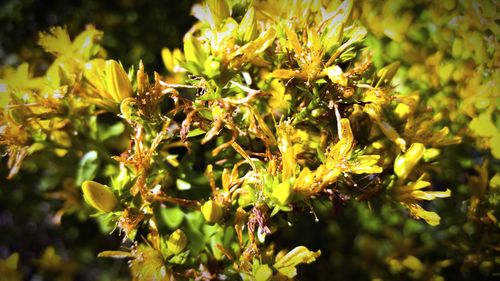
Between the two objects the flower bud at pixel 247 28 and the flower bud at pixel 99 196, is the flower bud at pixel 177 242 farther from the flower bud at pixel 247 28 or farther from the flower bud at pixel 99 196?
the flower bud at pixel 247 28

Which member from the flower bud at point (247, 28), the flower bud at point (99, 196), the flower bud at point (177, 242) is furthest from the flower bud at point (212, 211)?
the flower bud at point (247, 28)

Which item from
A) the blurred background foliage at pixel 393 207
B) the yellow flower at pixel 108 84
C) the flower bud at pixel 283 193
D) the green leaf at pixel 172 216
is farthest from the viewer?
the blurred background foliage at pixel 393 207

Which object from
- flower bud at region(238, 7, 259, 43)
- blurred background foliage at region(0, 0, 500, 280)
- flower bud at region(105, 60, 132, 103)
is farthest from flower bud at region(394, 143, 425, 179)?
flower bud at region(105, 60, 132, 103)

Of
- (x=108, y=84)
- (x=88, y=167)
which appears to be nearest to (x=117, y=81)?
(x=108, y=84)

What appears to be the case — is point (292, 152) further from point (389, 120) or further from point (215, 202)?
point (389, 120)

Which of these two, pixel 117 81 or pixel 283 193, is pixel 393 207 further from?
pixel 117 81

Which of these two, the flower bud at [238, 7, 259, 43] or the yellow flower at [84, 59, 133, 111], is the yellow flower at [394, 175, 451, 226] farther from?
the yellow flower at [84, 59, 133, 111]

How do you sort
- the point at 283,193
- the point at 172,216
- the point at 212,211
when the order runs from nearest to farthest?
the point at 283,193
the point at 212,211
the point at 172,216

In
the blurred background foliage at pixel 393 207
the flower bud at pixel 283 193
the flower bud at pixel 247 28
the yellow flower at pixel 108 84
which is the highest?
the flower bud at pixel 247 28
